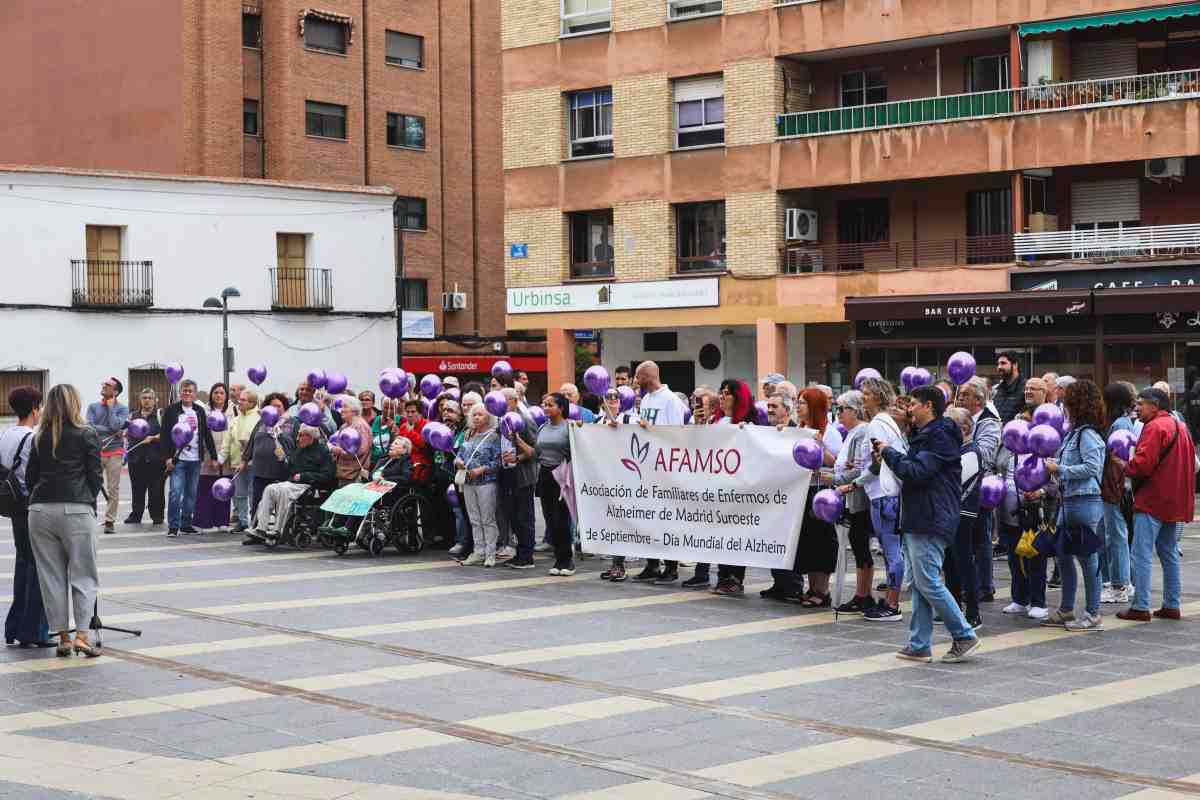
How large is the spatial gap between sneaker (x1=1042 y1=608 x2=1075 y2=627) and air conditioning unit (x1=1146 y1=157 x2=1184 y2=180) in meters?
21.1

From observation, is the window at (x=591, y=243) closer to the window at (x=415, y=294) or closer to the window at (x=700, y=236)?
the window at (x=700, y=236)

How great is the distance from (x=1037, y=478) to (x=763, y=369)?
24.7 meters

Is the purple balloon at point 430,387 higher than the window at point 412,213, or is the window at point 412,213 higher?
the window at point 412,213

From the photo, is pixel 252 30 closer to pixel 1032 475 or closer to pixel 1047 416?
pixel 1047 416

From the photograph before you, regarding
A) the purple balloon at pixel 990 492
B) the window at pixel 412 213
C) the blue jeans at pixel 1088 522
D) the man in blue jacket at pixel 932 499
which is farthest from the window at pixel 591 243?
the man in blue jacket at pixel 932 499

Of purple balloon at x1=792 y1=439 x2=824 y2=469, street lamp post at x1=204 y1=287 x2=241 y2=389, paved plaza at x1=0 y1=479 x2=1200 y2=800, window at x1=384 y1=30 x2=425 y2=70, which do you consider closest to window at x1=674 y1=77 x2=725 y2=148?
street lamp post at x1=204 y1=287 x2=241 y2=389

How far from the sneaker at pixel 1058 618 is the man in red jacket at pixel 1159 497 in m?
0.60

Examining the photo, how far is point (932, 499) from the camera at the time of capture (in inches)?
421

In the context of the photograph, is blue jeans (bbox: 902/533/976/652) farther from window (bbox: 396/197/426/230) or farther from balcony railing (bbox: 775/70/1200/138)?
window (bbox: 396/197/426/230)

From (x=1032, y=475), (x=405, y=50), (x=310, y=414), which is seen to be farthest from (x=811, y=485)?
(x=405, y=50)

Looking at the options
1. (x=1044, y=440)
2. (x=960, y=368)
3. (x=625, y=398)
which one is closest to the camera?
(x=1044, y=440)

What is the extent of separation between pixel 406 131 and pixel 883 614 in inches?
1678

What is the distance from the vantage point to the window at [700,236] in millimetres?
37438

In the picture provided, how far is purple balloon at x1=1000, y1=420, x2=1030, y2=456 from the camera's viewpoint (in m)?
12.4
